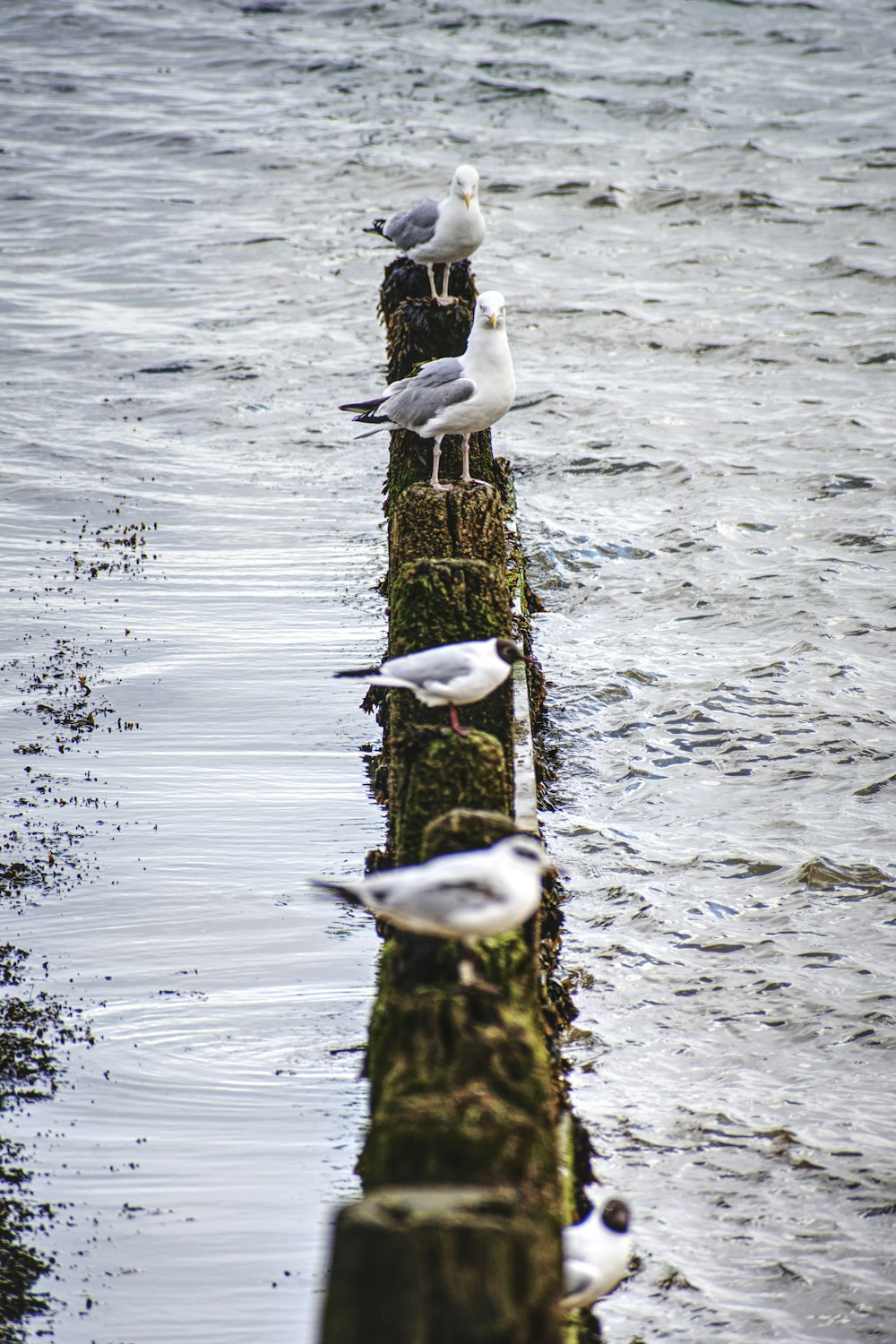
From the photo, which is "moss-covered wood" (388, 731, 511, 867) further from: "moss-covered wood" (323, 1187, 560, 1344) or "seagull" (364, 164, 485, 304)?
"seagull" (364, 164, 485, 304)

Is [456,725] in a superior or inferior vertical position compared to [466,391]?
inferior

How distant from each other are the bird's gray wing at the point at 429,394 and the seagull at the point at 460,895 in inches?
129

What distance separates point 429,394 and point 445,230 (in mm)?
2105

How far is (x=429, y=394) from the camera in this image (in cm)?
608

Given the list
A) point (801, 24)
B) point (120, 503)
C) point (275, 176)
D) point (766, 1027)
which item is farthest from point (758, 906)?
point (801, 24)

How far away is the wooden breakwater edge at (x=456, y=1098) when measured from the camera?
80.0 inches

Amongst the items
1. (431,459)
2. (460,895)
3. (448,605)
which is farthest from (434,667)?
(431,459)

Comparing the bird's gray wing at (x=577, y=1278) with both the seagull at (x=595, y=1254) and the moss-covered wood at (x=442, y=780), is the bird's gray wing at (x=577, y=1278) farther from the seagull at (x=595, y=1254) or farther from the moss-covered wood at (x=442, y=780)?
the moss-covered wood at (x=442, y=780)

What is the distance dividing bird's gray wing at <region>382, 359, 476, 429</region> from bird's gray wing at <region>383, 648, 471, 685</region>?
228cm

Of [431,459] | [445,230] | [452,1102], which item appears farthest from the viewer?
[445,230]

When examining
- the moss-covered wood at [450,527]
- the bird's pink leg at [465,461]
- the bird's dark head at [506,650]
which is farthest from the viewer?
the bird's pink leg at [465,461]

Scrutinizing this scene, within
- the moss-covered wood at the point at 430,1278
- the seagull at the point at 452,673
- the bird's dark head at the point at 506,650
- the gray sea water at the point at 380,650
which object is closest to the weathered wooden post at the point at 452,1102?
the moss-covered wood at the point at 430,1278

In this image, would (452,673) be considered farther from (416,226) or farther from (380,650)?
(416,226)

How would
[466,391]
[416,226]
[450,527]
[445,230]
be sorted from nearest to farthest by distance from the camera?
[450,527] → [466,391] → [445,230] → [416,226]
